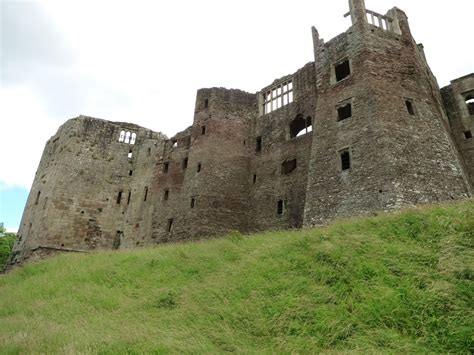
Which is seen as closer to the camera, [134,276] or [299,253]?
[299,253]

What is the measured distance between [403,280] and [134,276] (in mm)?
10495

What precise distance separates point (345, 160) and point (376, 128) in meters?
2.03

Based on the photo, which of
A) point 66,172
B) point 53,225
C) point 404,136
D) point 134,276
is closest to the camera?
point 134,276

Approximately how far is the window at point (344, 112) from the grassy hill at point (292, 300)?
765 centimetres

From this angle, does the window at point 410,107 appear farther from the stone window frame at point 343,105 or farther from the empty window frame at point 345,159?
the empty window frame at point 345,159

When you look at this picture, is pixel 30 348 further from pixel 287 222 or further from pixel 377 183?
pixel 287 222

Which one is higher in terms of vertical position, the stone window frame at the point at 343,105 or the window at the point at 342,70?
the window at the point at 342,70

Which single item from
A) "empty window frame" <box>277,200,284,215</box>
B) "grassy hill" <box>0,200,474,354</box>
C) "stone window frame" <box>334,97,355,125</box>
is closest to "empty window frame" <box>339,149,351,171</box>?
"stone window frame" <box>334,97,355,125</box>

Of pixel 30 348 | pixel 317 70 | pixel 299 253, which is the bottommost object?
pixel 30 348

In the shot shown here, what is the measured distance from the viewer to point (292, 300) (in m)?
9.27

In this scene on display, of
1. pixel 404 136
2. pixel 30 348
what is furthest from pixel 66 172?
pixel 404 136

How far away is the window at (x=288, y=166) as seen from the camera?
21.8m

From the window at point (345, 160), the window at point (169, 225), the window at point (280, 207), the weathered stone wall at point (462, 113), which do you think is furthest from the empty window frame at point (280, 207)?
the weathered stone wall at point (462, 113)

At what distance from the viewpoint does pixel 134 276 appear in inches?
579
